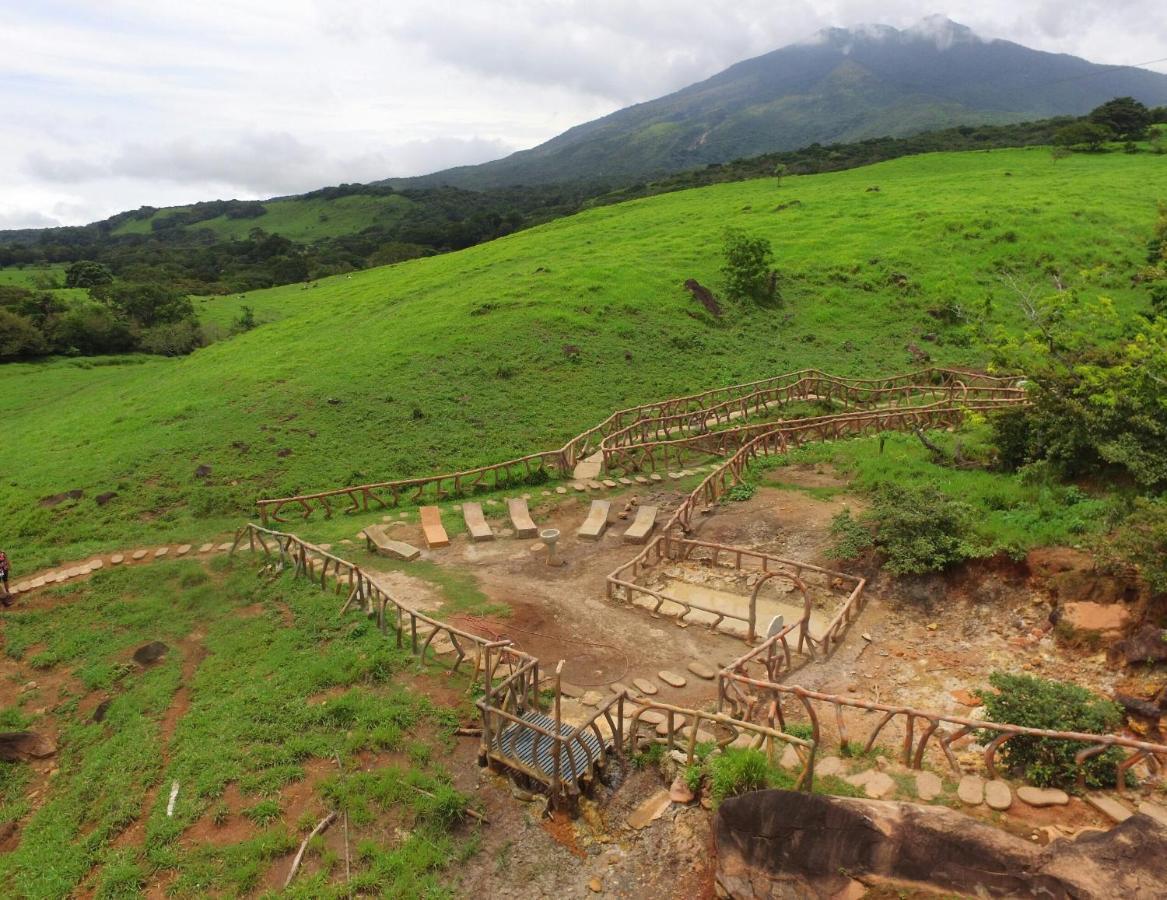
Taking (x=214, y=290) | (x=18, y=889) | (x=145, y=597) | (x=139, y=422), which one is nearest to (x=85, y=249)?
(x=214, y=290)

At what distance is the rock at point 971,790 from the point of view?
7.40 metres

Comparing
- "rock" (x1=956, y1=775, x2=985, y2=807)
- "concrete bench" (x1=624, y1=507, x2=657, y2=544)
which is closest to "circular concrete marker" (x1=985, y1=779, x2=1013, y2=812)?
"rock" (x1=956, y1=775, x2=985, y2=807)

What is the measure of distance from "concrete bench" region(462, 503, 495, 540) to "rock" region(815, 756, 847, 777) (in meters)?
11.0

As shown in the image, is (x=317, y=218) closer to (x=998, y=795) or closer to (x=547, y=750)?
(x=547, y=750)

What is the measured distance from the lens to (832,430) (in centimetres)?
2420

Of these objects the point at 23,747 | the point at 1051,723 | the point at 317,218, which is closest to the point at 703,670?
the point at 1051,723

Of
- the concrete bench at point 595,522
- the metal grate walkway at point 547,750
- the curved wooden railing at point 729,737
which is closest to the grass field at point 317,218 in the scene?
the concrete bench at point 595,522

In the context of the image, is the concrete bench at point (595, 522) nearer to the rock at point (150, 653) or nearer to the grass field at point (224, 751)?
the grass field at point (224, 751)

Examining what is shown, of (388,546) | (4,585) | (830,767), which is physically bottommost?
(830,767)

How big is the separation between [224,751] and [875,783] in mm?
8946

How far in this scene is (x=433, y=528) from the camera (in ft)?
60.0

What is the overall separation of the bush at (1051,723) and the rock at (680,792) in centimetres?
370

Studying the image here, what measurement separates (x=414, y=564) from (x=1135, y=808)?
13782 mm

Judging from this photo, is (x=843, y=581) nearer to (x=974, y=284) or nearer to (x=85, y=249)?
(x=974, y=284)
